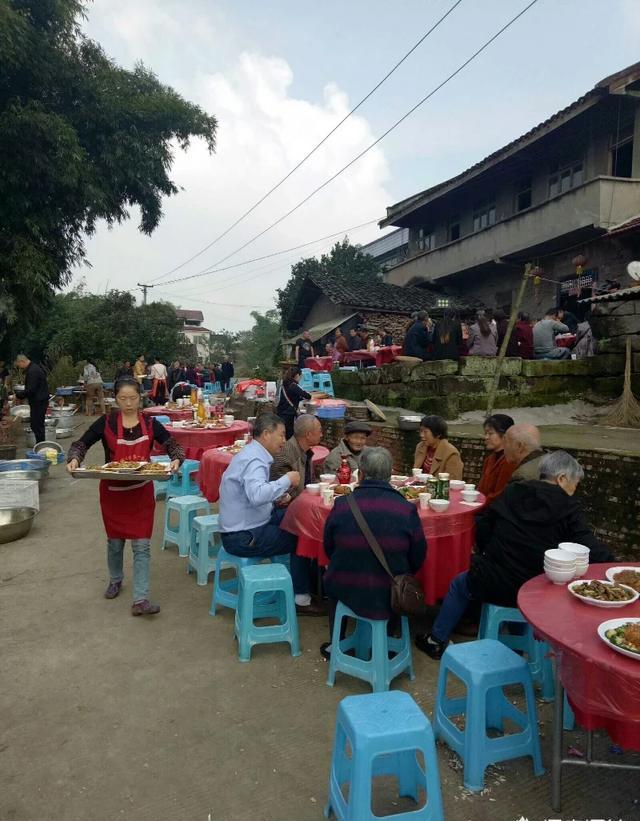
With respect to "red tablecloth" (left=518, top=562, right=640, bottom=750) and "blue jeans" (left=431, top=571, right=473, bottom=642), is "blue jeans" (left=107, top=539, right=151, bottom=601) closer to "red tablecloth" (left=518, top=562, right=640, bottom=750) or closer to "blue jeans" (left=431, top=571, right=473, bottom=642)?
"blue jeans" (left=431, top=571, right=473, bottom=642)

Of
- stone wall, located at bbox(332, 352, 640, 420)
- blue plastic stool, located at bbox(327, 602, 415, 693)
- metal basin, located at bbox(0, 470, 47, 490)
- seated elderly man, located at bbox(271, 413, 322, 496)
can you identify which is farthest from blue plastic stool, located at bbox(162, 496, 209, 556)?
stone wall, located at bbox(332, 352, 640, 420)

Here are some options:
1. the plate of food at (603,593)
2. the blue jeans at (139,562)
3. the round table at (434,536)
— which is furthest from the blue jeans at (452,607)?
the blue jeans at (139,562)

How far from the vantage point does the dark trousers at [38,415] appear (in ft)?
33.8

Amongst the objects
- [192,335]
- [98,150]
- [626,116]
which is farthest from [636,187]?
[192,335]

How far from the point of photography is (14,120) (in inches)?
414

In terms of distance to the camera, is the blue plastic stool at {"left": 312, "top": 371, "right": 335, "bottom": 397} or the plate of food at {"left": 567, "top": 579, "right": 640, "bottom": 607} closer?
the plate of food at {"left": 567, "top": 579, "right": 640, "bottom": 607}

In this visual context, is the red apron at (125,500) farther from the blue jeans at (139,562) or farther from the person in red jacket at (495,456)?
the person in red jacket at (495,456)

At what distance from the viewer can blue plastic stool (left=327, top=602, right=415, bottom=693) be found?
3164mm

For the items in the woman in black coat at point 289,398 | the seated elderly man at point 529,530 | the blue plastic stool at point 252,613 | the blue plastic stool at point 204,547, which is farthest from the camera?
the woman in black coat at point 289,398

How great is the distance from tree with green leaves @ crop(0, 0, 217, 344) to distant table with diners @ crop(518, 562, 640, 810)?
11612 mm

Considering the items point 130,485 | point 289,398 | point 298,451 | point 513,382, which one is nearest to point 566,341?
point 513,382

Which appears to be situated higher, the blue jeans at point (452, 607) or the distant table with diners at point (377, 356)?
the distant table with diners at point (377, 356)

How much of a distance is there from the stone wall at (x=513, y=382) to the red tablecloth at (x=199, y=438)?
3454mm

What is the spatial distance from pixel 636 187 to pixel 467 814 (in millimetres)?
13313
